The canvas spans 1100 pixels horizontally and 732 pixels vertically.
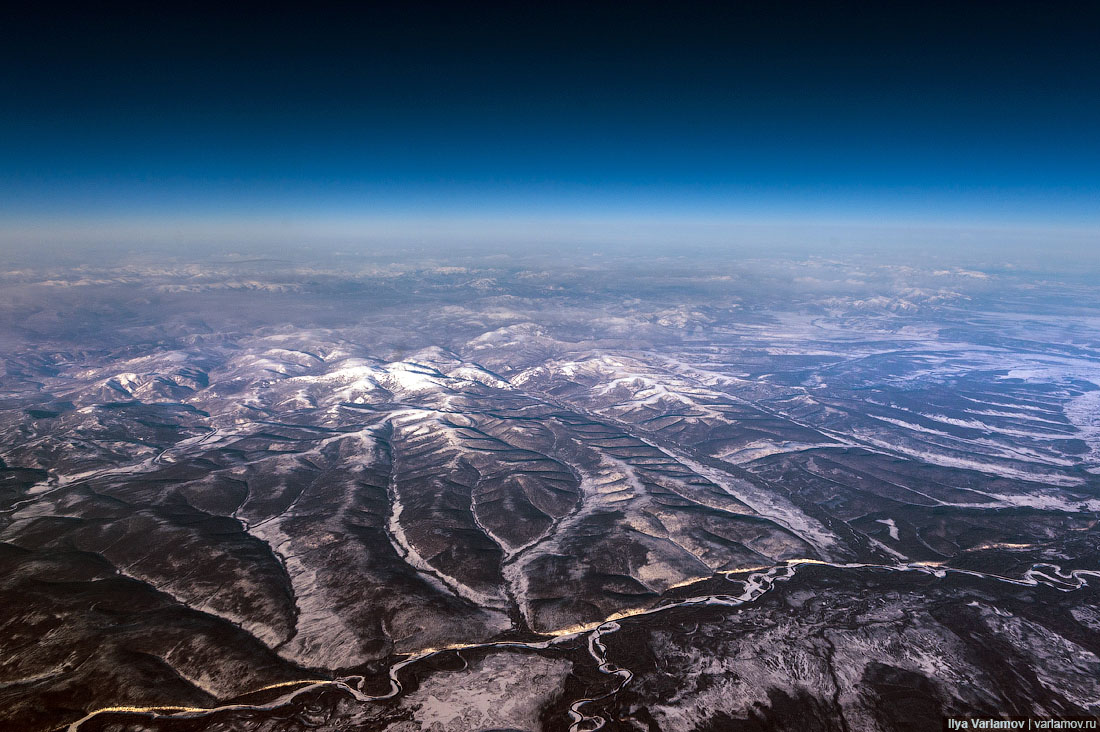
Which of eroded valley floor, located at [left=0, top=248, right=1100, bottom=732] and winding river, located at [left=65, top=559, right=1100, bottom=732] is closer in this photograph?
winding river, located at [left=65, top=559, right=1100, bottom=732]

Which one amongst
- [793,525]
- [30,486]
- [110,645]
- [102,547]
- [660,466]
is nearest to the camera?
[110,645]

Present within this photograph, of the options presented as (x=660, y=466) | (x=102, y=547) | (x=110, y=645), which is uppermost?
(x=110, y=645)

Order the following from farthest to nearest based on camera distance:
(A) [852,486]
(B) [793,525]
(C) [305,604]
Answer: (A) [852,486]
(B) [793,525]
(C) [305,604]

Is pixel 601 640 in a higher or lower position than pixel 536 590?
higher

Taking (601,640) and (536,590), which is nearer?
(601,640)

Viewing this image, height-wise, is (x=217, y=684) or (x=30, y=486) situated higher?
(x=217, y=684)

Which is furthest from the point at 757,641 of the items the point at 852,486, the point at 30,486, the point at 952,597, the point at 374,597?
the point at 30,486

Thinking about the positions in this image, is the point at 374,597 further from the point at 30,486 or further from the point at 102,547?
the point at 30,486

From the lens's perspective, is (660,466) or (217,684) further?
(660,466)

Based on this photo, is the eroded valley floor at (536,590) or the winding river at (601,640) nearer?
the winding river at (601,640)
